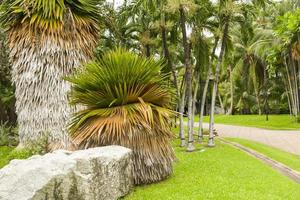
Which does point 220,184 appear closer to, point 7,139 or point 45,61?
point 45,61

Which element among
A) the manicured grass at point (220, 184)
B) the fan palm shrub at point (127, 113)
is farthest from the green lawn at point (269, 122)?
the fan palm shrub at point (127, 113)

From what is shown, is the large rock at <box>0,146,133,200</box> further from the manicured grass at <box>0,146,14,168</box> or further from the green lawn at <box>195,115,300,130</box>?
the green lawn at <box>195,115,300,130</box>

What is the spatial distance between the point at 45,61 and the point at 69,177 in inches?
253

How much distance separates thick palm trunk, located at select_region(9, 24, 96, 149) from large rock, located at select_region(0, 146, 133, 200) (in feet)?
14.5

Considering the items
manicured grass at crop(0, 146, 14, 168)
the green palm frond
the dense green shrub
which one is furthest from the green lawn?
the green palm frond

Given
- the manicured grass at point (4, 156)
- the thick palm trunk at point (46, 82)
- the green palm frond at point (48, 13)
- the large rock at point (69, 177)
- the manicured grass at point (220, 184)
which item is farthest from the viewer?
the manicured grass at point (4, 156)

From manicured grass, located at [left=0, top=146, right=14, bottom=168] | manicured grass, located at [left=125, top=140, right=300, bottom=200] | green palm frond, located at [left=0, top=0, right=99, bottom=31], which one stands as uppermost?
green palm frond, located at [left=0, top=0, right=99, bottom=31]

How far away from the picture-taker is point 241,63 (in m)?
46.9

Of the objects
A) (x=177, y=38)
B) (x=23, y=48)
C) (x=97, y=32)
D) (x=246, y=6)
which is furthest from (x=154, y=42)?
(x=23, y=48)

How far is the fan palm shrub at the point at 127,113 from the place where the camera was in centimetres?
911

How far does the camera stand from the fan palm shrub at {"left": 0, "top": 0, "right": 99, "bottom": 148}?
39.8 ft

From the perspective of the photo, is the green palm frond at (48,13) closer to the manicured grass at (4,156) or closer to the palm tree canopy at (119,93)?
the palm tree canopy at (119,93)

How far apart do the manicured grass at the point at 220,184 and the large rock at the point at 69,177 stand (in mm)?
720

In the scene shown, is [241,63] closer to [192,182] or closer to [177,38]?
[177,38]
